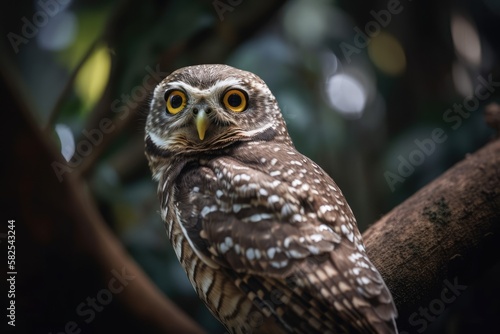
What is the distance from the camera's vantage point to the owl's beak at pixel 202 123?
2227 mm

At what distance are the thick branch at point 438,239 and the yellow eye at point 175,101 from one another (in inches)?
41.6

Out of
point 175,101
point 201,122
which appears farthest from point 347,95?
point 201,122

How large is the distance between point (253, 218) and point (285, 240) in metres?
0.15

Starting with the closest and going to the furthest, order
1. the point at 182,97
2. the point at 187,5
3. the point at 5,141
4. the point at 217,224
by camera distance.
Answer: the point at 217,224, the point at 5,141, the point at 182,97, the point at 187,5

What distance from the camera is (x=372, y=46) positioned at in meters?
4.68

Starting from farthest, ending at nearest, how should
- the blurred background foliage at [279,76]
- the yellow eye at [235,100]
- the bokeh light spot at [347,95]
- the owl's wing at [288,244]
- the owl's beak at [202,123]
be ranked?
1. the bokeh light spot at [347,95]
2. the blurred background foliage at [279,76]
3. the yellow eye at [235,100]
4. the owl's beak at [202,123]
5. the owl's wing at [288,244]

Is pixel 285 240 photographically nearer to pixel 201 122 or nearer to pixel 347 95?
pixel 201 122

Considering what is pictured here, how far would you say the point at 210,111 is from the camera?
2.28 m

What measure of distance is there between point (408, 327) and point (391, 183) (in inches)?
A: 76.8

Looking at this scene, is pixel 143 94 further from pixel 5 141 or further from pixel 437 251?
pixel 437 251

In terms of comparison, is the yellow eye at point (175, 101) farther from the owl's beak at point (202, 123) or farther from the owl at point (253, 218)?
the owl's beak at point (202, 123)

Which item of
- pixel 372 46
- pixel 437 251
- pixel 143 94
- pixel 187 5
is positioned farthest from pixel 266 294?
pixel 372 46

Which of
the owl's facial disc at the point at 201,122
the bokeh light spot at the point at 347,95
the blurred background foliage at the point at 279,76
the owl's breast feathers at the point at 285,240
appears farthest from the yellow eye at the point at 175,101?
the bokeh light spot at the point at 347,95

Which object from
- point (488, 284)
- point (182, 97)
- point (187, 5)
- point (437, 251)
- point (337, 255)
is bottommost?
point (488, 284)
